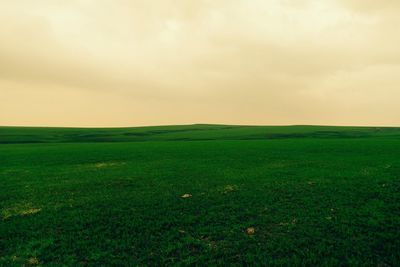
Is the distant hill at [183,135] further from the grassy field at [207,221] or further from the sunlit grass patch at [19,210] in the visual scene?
the sunlit grass patch at [19,210]

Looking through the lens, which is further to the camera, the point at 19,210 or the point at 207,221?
the point at 19,210

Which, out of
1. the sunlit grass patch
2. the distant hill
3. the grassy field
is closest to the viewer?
the grassy field

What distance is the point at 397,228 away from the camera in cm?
1062

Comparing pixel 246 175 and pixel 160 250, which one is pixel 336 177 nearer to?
pixel 246 175

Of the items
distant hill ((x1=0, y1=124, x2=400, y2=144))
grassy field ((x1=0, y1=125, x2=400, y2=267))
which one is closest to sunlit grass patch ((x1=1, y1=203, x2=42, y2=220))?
grassy field ((x1=0, y1=125, x2=400, y2=267))

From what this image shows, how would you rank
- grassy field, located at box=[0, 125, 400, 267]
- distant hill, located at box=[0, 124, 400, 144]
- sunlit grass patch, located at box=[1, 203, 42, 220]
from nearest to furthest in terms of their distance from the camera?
grassy field, located at box=[0, 125, 400, 267] < sunlit grass patch, located at box=[1, 203, 42, 220] < distant hill, located at box=[0, 124, 400, 144]

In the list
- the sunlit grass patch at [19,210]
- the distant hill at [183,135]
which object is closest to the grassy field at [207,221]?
the sunlit grass patch at [19,210]

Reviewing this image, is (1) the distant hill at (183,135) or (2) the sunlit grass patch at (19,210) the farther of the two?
(1) the distant hill at (183,135)

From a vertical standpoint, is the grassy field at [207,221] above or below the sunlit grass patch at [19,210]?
above

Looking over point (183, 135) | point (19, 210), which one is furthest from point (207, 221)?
point (183, 135)

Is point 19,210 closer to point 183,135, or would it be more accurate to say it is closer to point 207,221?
point 207,221

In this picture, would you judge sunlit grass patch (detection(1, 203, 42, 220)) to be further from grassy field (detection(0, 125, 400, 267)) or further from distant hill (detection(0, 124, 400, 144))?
distant hill (detection(0, 124, 400, 144))

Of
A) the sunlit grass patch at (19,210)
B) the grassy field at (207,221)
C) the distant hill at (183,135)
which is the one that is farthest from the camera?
the distant hill at (183,135)

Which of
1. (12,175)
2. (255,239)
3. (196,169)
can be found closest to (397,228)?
(255,239)
